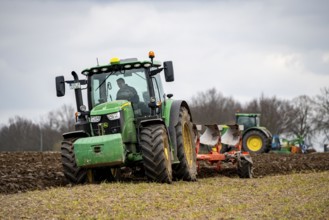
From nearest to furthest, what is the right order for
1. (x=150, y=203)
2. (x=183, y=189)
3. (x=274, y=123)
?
(x=150, y=203)
(x=183, y=189)
(x=274, y=123)

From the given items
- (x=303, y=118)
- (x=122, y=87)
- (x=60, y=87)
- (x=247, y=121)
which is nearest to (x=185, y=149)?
(x=122, y=87)

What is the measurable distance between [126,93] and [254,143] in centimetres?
1647

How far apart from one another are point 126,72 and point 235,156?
12.0ft

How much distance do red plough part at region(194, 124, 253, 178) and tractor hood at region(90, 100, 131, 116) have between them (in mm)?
2915

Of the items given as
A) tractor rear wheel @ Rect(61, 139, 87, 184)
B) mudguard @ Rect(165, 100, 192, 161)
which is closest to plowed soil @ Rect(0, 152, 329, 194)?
tractor rear wheel @ Rect(61, 139, 87, 184)

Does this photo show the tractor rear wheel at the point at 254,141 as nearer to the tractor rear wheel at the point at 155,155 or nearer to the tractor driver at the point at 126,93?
the tractor driver at the point at 126,93

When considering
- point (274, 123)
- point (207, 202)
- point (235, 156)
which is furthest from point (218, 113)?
point (207, 202)

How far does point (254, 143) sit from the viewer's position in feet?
92.3

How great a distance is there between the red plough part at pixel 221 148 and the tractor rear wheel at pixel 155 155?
9.98ft

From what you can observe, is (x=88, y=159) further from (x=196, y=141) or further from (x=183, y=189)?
(x=196, y=141)

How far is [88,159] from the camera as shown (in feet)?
36.6

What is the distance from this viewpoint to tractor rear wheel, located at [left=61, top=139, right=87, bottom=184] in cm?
1170

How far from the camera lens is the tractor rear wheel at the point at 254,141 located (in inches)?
1093

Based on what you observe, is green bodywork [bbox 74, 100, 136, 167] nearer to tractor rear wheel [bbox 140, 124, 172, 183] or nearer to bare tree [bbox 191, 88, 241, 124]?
tractor rear wheel [bbox 140, 124, 172, 183]
